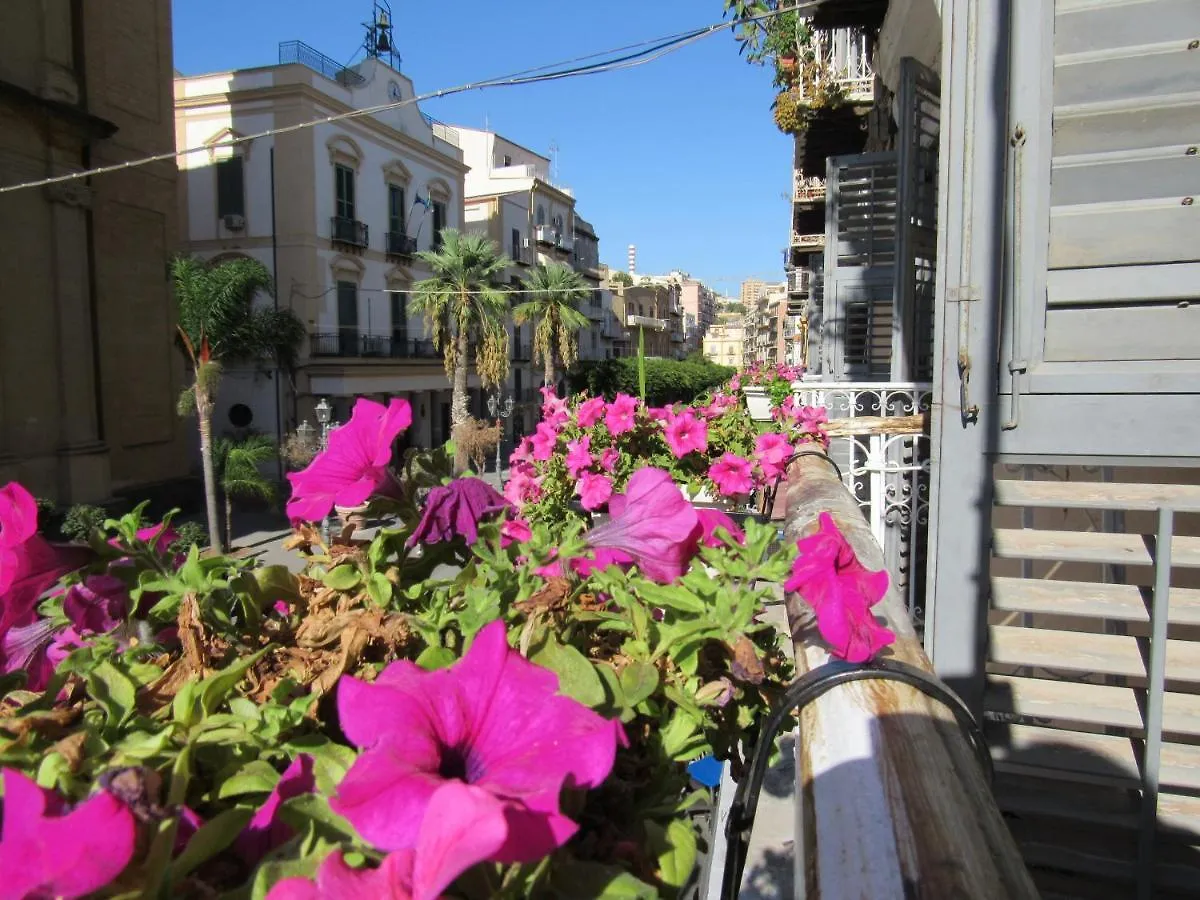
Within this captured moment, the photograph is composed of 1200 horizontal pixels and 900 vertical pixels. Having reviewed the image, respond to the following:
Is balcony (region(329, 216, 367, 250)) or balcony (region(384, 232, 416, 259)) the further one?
balcony (region(384, 232, 416, 259))

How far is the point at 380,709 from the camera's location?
55cm

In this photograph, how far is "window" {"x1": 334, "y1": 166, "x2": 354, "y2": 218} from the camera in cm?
2536

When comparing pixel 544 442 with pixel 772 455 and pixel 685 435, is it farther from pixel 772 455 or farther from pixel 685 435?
pixel 772 455

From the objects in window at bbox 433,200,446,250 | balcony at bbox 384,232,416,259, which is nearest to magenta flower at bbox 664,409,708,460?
balcony at bbox 384,232,416,259

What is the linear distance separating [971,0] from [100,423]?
689 inches

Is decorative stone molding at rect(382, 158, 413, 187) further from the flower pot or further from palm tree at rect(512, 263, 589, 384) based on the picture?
the flower pot

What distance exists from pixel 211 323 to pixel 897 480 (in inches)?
682

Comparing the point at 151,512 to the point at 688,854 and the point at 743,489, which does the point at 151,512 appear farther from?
the point at 688,854

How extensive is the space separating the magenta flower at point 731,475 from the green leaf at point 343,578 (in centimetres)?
193

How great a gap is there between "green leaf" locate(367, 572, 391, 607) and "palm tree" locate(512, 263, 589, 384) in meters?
29.2

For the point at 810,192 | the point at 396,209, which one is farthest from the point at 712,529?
the point at 396,209

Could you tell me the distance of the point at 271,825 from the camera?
614 millimetres

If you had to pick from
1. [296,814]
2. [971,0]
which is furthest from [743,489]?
[296,814]

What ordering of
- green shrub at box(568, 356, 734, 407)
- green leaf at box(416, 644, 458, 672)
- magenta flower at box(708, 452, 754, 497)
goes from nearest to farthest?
green leaf at box(416, 644, 458, 672), magenta flower at box(708, 452, 754, 497), green shrub at box(568, 356, 734, 407)
